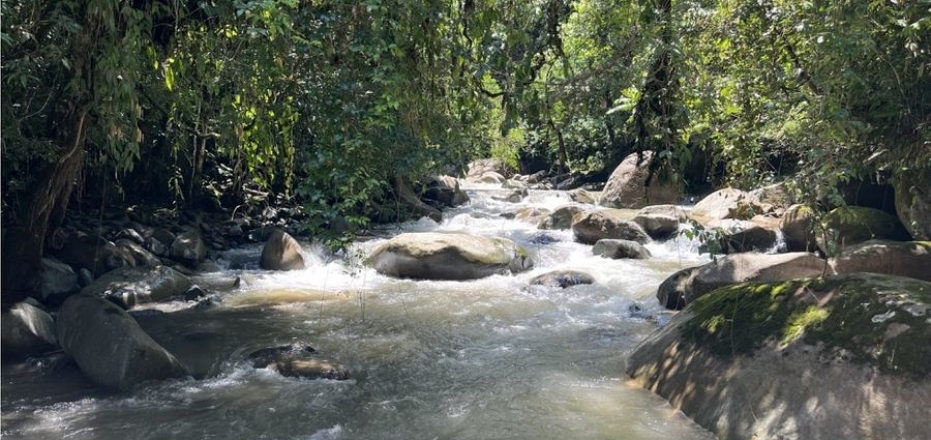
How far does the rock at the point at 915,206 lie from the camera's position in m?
9.15

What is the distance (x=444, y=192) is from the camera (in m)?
20.0

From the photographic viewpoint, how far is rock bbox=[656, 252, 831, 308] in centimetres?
822

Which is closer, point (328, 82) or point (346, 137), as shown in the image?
point (346, 137)

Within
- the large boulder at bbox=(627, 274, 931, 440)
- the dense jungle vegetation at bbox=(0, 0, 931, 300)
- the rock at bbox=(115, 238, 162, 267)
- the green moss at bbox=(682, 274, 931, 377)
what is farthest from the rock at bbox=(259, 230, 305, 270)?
the green moss at bbox=(682, 274, 931, 377)

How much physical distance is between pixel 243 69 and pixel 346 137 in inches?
41.4

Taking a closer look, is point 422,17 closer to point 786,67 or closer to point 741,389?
point 741,389

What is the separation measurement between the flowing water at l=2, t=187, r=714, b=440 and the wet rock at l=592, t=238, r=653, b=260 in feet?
3.78

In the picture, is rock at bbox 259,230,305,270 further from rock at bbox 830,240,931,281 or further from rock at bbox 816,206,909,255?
rock at bbox 816,206,909,255

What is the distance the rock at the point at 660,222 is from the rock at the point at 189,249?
28.0 ft

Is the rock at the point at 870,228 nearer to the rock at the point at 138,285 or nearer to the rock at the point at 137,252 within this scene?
the rock at the point at 138,285

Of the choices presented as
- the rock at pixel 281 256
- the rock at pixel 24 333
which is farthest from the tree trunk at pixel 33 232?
the rock at pixel 281 256

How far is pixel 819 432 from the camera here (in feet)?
12.9

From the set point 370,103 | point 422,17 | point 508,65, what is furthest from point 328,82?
point 508,65

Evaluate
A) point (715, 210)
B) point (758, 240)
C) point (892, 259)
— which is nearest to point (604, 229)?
point (758, 240)
